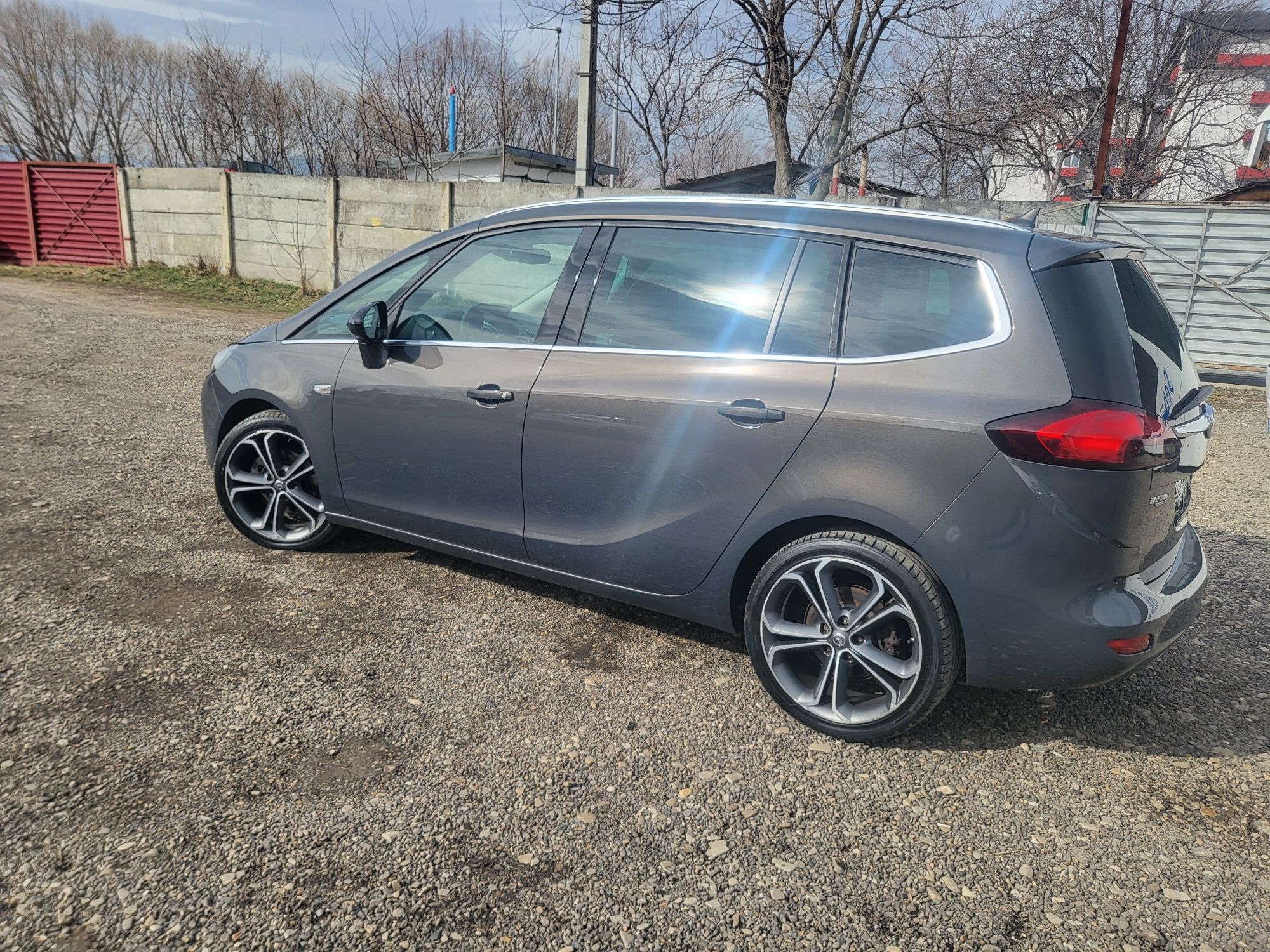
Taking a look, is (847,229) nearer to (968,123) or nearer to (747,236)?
(747,236)

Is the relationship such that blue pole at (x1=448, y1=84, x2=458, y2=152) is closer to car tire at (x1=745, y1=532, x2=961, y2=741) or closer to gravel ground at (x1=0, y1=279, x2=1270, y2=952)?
gravel ground at (x1=0, y1=279, x2=1270, y2=952)

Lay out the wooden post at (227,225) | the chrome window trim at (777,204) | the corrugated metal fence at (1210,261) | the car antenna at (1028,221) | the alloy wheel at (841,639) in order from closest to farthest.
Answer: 1. the alloy wheel at (841,639)
2. the chrome window trim at (777,204)
3. the car antenna at (1028,221)
4. the corrugated metal fence at (1210,261)
5. the wooden post at (227,225)

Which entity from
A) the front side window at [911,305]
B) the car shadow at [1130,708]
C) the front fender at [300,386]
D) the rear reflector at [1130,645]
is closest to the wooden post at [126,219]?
the front fender at [300,386]

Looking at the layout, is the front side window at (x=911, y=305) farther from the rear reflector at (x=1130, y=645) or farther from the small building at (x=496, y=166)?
the small building at (x=496, y=166)

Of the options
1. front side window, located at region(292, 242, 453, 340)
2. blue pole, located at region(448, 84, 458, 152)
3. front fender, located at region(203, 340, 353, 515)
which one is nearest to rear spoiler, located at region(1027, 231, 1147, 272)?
front side window, located at region(292, 242, 453, 340)

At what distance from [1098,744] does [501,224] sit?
308 cm

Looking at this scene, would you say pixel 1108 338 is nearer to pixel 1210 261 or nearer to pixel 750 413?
pixel 750 413

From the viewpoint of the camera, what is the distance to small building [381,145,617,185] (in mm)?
20859

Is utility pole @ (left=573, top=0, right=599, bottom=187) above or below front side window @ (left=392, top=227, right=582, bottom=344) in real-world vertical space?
above

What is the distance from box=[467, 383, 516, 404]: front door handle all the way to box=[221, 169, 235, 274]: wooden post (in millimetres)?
15721

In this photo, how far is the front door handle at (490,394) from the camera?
3.46 meters

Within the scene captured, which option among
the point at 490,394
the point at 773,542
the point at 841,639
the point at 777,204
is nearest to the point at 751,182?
the point at 777,204

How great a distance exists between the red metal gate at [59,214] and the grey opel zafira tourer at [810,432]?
736 inches

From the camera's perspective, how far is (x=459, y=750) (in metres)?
2.81
